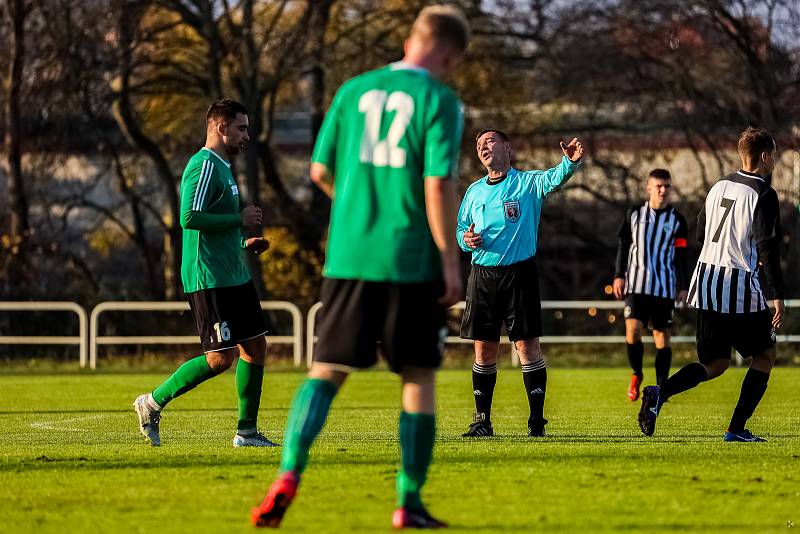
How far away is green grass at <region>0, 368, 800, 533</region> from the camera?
6.05 m

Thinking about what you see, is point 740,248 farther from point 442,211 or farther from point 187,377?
point 442,211

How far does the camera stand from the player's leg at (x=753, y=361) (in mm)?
9484

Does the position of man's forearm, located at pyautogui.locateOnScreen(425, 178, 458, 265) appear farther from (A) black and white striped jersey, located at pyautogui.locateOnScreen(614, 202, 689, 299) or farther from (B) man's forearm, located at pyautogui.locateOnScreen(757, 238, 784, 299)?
(A) black and white striped jersey, located at pyautogui.locateOnScreen(614, 202, 689, 299)

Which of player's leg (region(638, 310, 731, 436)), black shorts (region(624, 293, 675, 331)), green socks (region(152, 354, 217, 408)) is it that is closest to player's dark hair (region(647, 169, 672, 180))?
black shorts (region(624, 293, 675, 331))

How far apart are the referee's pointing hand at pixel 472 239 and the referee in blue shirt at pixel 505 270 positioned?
1cm

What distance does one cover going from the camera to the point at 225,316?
913cm

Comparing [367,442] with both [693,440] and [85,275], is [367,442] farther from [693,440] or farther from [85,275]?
[85,275]

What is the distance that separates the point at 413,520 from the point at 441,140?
1.49m

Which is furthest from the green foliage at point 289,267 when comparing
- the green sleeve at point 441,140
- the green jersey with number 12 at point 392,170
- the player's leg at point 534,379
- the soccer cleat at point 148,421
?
the green sleeve at point 441,140

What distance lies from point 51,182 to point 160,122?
10.1 feet

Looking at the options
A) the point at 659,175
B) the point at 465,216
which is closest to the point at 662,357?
the point at 659,175

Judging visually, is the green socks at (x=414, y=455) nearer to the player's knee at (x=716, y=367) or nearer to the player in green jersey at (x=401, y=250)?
the player in green jersey at (x=401, y=250)

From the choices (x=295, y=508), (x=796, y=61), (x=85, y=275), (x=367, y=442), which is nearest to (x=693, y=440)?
(x=367, y=442)

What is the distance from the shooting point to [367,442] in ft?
31.6
